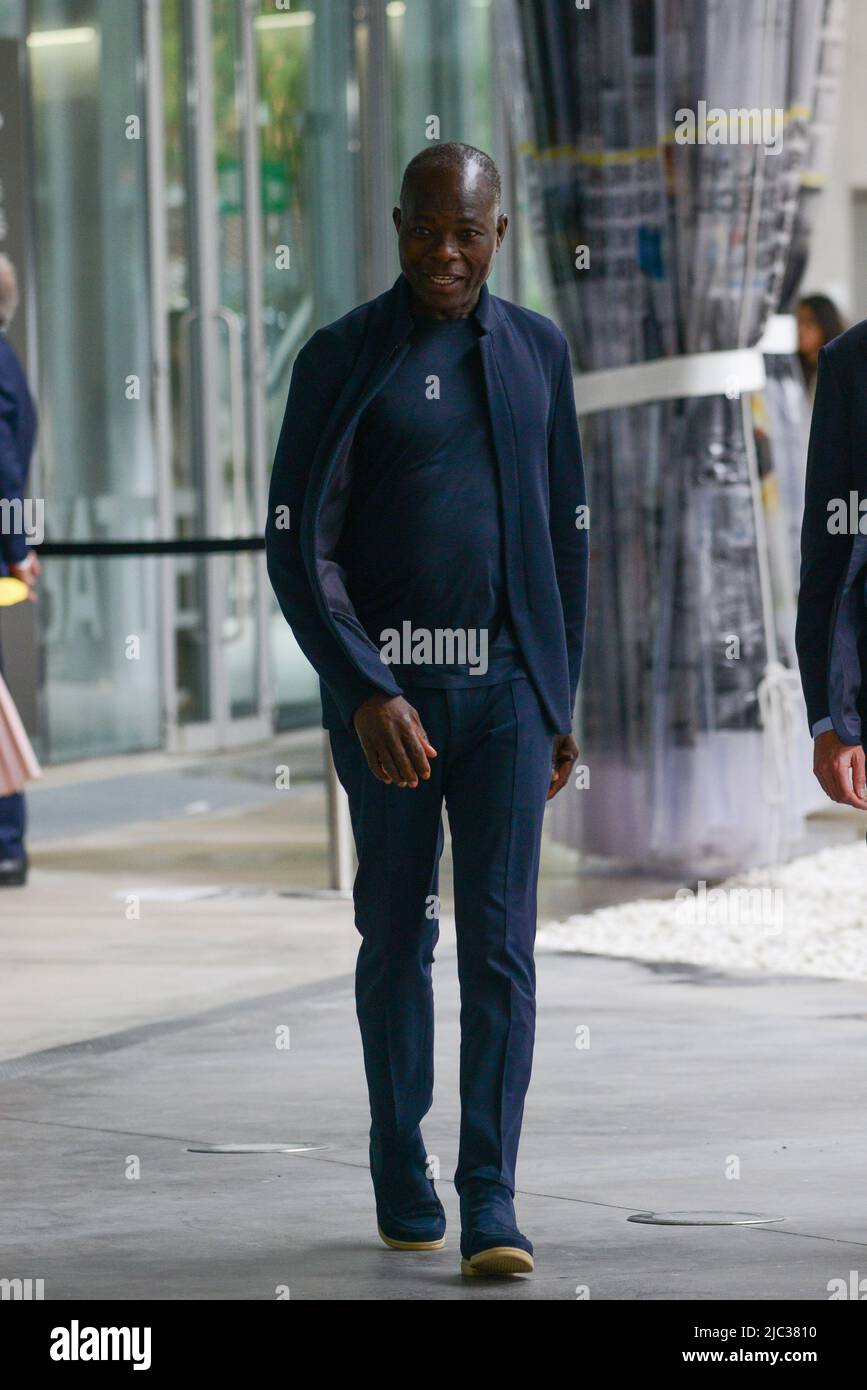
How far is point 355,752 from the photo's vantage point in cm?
373

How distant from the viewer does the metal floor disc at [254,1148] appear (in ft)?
14.8

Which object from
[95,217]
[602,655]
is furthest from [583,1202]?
[95,217]

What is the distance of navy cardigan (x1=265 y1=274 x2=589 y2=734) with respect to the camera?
3645 mm

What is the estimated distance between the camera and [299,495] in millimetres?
3732

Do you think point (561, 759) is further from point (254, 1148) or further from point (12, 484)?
point (12, 484)

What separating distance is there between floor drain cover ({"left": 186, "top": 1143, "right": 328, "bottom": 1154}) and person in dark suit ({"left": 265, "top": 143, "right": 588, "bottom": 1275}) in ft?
2.67

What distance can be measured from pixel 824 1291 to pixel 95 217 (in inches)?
376

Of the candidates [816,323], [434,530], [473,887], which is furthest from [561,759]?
[816,323]

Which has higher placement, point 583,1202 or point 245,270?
point 245,270

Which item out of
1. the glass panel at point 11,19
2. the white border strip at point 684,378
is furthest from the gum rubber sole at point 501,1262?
the glass panel at point 11,19

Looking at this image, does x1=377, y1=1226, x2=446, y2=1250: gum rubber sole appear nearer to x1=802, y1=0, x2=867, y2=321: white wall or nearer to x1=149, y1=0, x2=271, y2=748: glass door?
x1=149, y1=0, x2=271, y2=748: glass door

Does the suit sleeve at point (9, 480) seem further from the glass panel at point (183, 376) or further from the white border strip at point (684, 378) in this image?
the glass panel at point (183, 376)

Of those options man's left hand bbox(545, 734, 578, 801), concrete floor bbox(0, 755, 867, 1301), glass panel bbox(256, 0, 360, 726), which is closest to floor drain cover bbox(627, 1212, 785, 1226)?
concrete floor bbox(0, 755, 867, 1301)
